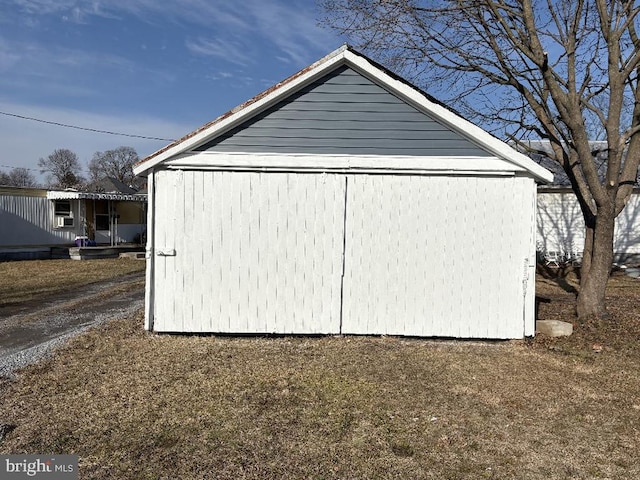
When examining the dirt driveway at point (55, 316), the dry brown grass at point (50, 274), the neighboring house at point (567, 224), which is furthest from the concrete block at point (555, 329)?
the neighboring house at point (567, 224)

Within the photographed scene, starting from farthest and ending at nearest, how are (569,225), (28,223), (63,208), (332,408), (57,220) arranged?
(63,208), (57,220), (28,223), (569,225), (332,408)

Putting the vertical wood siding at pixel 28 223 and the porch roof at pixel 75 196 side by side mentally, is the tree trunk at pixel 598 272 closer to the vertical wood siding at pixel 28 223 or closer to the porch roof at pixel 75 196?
the porch roof at pixel 75 196

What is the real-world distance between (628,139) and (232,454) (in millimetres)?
7729

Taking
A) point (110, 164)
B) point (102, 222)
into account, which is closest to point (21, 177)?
point (110, 164)

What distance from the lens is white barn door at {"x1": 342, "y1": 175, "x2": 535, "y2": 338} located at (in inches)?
259

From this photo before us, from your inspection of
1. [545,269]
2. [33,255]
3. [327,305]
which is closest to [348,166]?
[327,305]

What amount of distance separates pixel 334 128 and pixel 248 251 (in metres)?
2.14

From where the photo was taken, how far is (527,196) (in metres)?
6.51

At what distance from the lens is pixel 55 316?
826 centimetres

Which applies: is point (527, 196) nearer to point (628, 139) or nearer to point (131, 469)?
point (628, 139)

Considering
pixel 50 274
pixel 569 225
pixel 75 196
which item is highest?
pixel 75 196

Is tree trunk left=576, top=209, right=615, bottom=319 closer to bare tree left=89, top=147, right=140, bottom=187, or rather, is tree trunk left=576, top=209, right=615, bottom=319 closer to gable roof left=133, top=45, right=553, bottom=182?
gable roof left=133, top=45, right=553, bottom=182

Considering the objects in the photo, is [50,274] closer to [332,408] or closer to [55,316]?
[55,316]

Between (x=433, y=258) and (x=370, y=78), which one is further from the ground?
(x=370, y=78)
